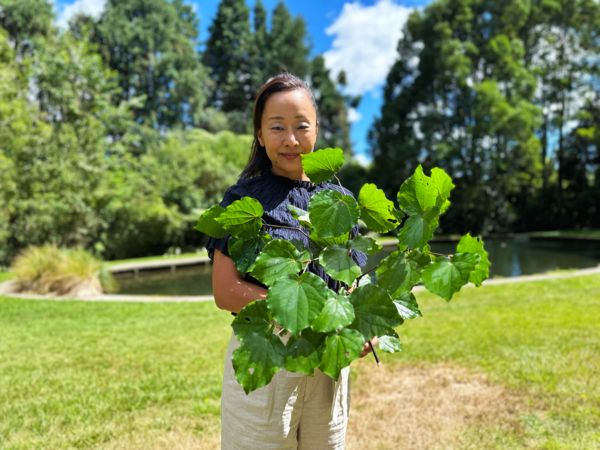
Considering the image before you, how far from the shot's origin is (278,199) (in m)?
1.30

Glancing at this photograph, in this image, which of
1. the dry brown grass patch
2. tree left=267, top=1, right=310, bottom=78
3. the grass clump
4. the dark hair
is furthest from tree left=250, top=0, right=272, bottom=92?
the dark hair

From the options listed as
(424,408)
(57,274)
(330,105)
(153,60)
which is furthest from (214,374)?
(330,105)

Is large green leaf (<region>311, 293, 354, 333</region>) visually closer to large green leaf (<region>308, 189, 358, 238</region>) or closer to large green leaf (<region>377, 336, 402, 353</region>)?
large green leaf (<region>308, 189, 358, 238</region>)

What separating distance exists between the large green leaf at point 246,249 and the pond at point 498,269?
8.99 m

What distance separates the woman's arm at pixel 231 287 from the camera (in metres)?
1.14

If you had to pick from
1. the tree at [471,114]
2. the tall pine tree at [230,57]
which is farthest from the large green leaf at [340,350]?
the tall pine tree at [230,57]

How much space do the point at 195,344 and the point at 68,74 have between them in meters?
12.5

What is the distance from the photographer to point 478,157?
25.1 meters

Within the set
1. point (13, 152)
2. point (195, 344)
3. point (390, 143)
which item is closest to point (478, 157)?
point (390, 143)

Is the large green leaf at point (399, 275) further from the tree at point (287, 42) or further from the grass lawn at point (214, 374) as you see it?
the tree at point (287, 42)

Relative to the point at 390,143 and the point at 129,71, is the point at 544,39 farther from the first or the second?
the point at 129,71

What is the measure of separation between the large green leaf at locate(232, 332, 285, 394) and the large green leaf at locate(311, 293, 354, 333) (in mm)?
101

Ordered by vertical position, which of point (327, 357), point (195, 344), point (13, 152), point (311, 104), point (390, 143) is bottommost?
point (195, 344)

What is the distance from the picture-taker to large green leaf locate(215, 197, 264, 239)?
0.96 metres
